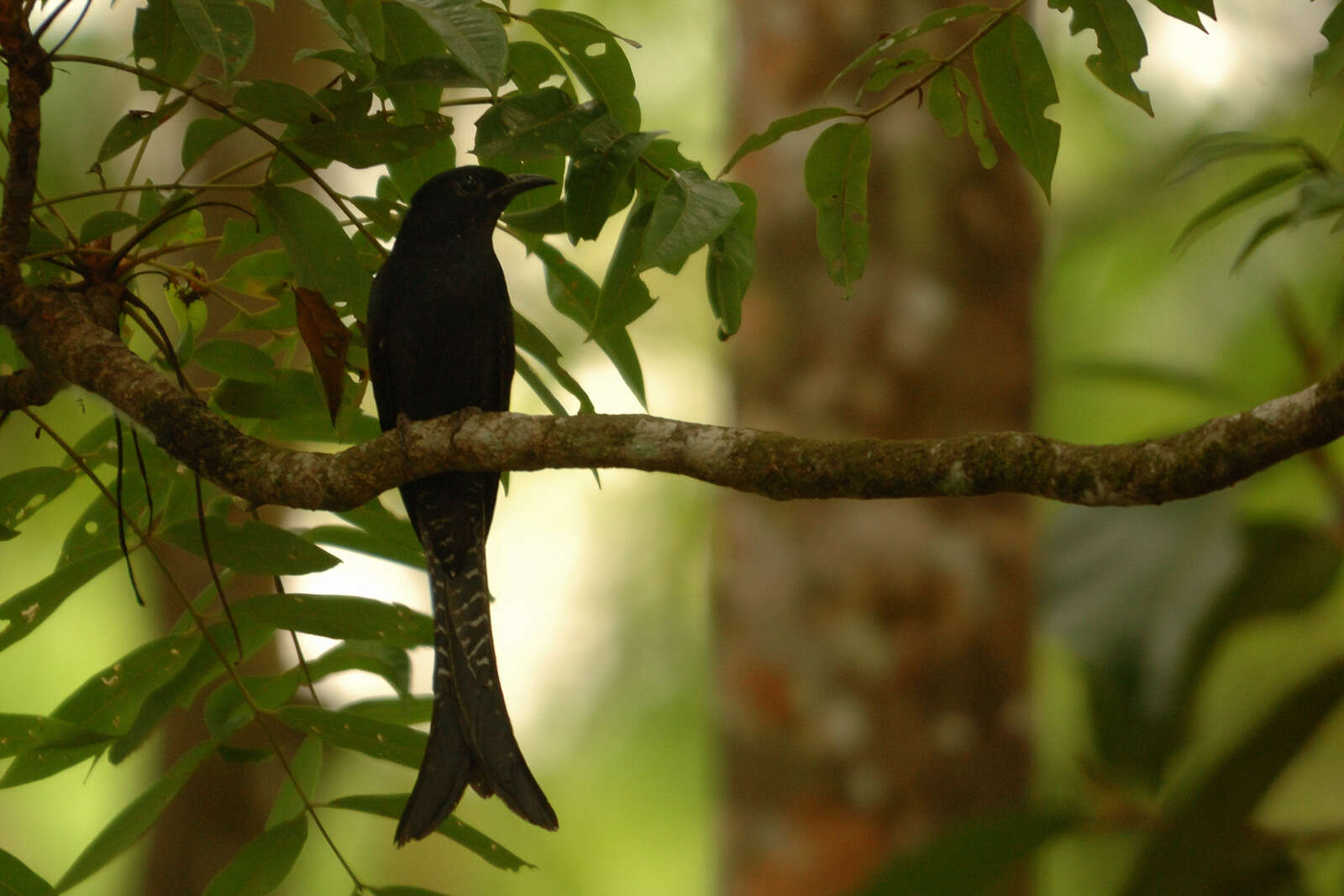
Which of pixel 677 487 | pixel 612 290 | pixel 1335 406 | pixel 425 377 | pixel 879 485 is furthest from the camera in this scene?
pixel 677 487

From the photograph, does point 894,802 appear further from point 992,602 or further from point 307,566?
point 307,566

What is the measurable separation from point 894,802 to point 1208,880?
10.8ft

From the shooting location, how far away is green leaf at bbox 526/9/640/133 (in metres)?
1.98

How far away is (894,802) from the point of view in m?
4.66

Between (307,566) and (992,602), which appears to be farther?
(992,602)

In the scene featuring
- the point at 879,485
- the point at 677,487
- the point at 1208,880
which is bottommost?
the point at 1208,880

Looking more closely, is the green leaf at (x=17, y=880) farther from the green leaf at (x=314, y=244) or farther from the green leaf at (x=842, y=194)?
the green leaf at (x=842, y=194)

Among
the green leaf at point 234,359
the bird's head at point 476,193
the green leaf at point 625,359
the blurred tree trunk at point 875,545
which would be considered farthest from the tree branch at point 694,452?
the blurred tree trunk at point 875,545

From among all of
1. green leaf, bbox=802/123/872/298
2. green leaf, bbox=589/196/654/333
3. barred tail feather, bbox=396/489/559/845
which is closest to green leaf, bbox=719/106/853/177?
green leaf, bbox=802/123/872/298

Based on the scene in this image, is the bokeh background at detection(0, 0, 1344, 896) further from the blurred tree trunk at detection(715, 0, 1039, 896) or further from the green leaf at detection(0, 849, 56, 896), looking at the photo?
the green leaf at detection(0, 849, 56, 896)

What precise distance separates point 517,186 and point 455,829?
65.6 inches

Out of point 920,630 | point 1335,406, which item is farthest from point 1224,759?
point 920,630

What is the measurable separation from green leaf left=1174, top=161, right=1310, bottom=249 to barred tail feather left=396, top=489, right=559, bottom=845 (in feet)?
4.93

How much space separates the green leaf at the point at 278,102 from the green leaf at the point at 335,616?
0.83 metres
